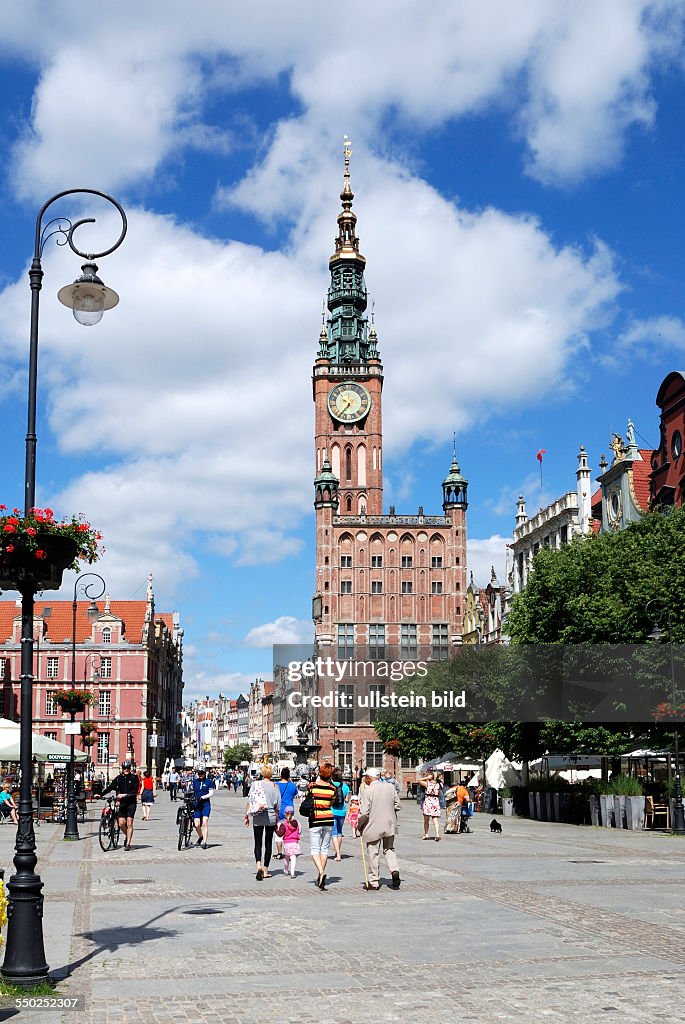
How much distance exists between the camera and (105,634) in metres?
99.4

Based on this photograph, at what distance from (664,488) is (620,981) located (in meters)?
39.8

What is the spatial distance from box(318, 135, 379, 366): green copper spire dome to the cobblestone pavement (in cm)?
9448

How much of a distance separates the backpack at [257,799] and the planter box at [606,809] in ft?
63.0

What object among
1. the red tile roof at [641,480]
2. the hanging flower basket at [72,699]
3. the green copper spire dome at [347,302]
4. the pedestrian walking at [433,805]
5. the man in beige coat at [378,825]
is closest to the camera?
the man in beige coat at [378,825]

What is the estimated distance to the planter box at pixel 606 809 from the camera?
3541 centimetres

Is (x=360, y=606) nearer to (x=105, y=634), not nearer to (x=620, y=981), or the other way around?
(x=105, y=634)

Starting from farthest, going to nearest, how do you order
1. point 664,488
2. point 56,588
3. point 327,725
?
point 327,725
point 664,488
point 56,588

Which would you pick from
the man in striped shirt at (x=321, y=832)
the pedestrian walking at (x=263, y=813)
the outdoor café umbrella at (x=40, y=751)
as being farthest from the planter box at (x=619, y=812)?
the man in striped shirt at (x=321, y=832)

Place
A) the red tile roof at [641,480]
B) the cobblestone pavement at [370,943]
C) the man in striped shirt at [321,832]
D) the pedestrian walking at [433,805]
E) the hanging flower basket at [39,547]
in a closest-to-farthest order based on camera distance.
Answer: the cobblestone pavement at [370,943] < the hanging flower basket at [39,547] < the man in striped shirt at [321,832] < the pedestrian walking at [433,805] < the red tile roof at [641,480]

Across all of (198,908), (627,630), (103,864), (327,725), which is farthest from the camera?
(327,725)

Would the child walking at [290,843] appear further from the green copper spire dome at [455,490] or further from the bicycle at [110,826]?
the green copper spire dome at [455,490]

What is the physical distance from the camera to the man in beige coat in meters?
17.3

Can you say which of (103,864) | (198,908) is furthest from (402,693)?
(198,908)

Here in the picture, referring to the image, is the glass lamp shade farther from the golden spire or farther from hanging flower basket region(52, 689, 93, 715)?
the golden spire
